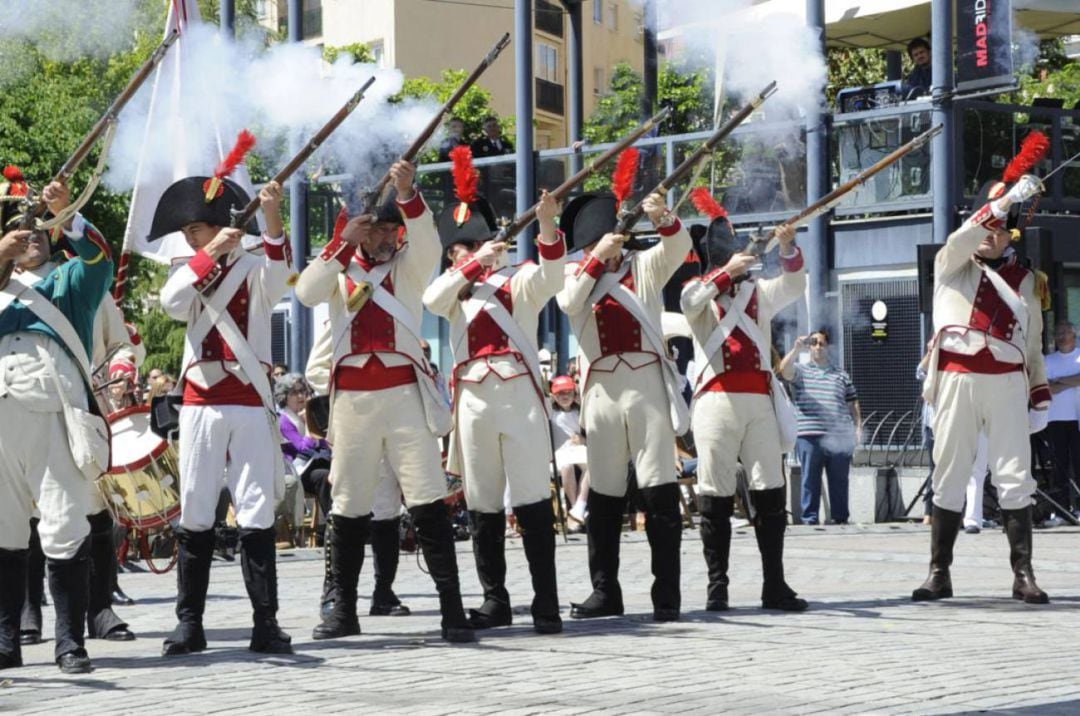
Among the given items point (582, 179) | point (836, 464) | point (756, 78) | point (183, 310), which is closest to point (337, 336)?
point (183, 310)

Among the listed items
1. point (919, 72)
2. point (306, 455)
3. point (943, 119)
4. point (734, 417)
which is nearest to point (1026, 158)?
point (734, 417)

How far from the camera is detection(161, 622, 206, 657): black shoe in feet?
29.3

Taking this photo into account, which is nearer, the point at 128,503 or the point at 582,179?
the point at 582,179

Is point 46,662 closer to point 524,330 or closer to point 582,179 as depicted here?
point 524,330

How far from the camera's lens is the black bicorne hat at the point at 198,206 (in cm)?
924

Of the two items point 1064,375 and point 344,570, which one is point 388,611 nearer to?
point 344,570

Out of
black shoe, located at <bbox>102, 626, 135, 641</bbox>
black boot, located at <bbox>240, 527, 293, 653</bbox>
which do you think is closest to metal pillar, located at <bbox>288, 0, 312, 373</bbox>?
black shoe, located at <bbox>102, 626, 135, 641</bbox>

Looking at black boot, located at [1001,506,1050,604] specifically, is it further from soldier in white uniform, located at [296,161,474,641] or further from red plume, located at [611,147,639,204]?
soldier in white uniform, located at [296,161,474,641]

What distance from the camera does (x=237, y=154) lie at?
9.01 m

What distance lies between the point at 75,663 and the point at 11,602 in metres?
0.54

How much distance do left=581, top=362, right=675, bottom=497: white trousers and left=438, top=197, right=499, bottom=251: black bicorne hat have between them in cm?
91

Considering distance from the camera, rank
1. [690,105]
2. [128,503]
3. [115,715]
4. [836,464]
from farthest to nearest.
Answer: [690,105] → [836,464] → [128,503] → [115,715]

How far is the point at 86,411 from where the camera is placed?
28.7 feet

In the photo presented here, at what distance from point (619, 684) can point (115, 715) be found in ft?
6.18
